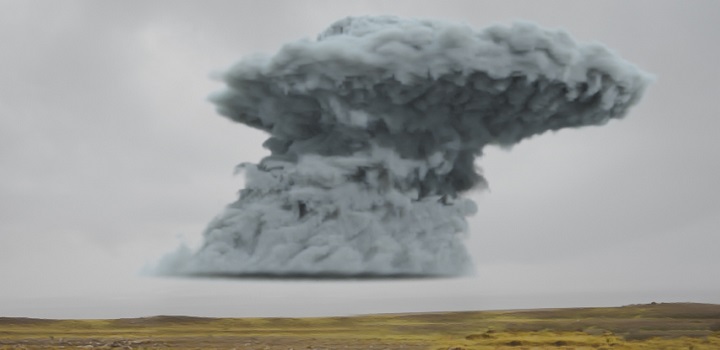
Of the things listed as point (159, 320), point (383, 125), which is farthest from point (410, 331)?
point (383, 125)

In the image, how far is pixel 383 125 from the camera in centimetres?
3950

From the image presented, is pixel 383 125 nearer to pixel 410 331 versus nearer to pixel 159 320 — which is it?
pixel 410 331

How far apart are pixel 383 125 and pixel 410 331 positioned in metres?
8.27

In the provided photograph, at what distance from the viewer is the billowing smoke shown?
3678cm

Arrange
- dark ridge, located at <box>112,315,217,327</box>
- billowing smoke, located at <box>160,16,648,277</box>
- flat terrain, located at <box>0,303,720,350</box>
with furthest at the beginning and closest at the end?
billowing smoke, located at <box>160,16,648,277</box>, dark ridge, located at <box>112,315,217,327</box>, flat terrain, located at <box>0,303,720,350</box>

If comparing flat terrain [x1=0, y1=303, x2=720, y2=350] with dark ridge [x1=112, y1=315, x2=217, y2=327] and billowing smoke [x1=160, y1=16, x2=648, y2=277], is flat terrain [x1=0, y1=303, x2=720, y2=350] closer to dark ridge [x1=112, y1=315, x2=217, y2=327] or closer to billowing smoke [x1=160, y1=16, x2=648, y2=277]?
dark ridge [x1=112, y1=315, x2=217, y2=327]

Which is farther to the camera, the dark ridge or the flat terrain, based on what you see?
the dark ridge

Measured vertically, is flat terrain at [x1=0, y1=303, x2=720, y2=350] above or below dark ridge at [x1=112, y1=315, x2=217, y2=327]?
below

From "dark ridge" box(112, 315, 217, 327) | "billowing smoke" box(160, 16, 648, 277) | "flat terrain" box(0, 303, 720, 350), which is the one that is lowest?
"flat terrain" box(0, 303, 720, 350)

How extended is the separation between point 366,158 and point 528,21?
272 inches

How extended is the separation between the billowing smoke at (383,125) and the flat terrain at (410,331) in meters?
3.19

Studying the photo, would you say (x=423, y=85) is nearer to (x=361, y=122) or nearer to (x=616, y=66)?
(x=361, y=122)

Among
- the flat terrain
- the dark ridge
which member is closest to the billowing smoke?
the dark ridge

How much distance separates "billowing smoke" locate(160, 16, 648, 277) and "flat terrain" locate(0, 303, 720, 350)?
319 centimetres
